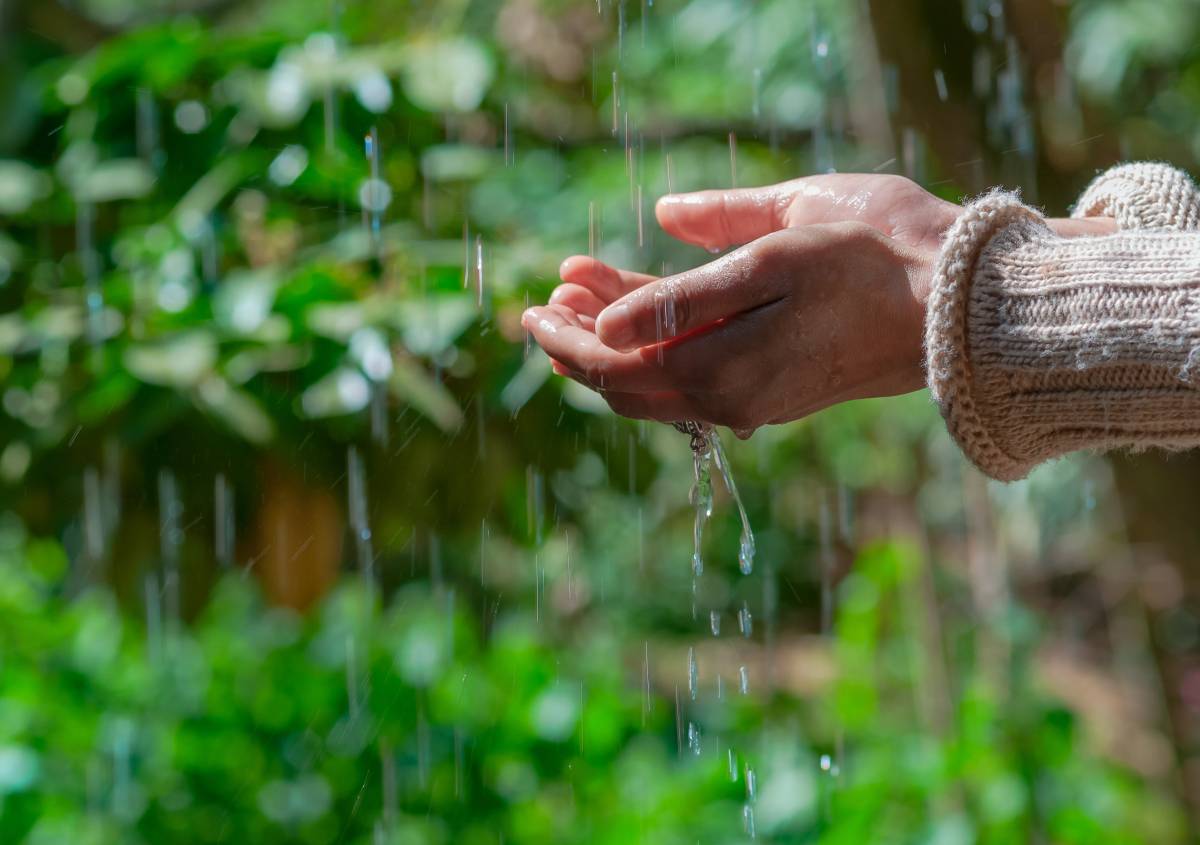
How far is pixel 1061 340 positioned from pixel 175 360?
4.24 ft

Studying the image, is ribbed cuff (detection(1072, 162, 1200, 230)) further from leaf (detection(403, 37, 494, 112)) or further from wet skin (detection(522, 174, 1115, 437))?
leaf (detection(403, 37, 494, 112))

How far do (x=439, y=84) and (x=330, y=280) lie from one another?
403 millimetres

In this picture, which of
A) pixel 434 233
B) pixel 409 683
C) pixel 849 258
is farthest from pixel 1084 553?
pixel 849 258

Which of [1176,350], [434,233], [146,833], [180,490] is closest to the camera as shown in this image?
[1176,350]

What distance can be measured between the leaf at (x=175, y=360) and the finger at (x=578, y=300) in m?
0.66

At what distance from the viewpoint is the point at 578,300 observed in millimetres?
1476

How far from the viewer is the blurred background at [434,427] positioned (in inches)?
75.9

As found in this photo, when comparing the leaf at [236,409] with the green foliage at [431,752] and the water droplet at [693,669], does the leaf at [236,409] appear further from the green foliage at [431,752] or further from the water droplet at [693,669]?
the water droplet at [693,669]

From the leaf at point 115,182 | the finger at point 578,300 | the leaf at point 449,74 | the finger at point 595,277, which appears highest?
the leaf at point 449,74

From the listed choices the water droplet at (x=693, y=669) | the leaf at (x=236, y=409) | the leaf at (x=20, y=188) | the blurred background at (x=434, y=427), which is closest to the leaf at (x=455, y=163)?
the blurred background at (x=434, y=427)

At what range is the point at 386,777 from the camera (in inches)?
97.8

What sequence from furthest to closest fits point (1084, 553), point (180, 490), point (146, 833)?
point (1084, 553) → point (146, 833) → point (180, 490)

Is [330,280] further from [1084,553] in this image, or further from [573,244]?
[1084,553]

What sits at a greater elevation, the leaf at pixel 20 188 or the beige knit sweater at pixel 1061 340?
the leaf at pixel 20 188
